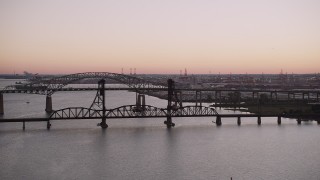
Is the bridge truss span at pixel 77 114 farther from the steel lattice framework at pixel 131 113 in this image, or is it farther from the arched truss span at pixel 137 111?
the arched truss span at pixel 137 111

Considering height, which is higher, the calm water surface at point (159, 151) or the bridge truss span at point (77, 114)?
the bridge truss span at point (77, 114)

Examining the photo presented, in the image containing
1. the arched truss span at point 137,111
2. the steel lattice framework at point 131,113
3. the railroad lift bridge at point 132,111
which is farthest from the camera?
the arched truss span at point 137,111

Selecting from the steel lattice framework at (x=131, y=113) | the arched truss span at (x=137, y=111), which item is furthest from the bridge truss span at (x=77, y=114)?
the arched truss span at (x=137, y=111)

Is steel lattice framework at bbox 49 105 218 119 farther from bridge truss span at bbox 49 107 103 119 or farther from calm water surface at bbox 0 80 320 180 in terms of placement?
calm water surface at bbox 0 80 320 180

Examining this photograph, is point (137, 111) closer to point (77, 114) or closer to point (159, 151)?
point (77, 114)

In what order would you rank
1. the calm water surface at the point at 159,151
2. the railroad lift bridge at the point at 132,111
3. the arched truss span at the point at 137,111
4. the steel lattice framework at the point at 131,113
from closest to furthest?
1. the calm water surface at the point at 159,151
2. the steel lattice framework at the point at 131,113
3. the railroad lift bridge at the point at 132,111
4. the arched truss span at the point at 137,111

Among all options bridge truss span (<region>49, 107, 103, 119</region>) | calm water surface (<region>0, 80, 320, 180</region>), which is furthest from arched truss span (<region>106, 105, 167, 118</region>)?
bridge truss span (<region>49, 107, 103, 119</region>)

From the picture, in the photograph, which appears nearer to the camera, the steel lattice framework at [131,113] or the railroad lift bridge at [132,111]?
the steel lattice framework at [131,113]

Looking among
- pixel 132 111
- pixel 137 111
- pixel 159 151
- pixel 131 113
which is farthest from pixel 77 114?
pixel 159 151

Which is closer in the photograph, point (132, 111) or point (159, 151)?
point (159, 151)
